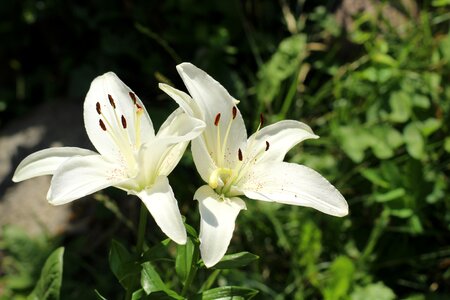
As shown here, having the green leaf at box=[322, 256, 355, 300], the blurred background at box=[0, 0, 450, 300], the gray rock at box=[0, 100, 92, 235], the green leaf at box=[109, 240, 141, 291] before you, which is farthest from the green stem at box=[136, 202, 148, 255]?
the gray rock at box=[0, 100, 92, 235]

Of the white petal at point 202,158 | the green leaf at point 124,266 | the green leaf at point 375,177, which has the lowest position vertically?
the green leaf at point 375,177

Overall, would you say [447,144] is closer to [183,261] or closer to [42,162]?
[183,261]

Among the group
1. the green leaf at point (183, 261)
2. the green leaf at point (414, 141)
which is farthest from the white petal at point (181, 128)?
the green leaf at point (414, 141)

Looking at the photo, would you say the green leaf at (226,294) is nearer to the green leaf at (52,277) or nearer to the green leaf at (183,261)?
the green leaf at (183,261)

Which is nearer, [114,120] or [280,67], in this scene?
[114,120]

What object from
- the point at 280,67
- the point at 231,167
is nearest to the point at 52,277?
the point at 231,167
